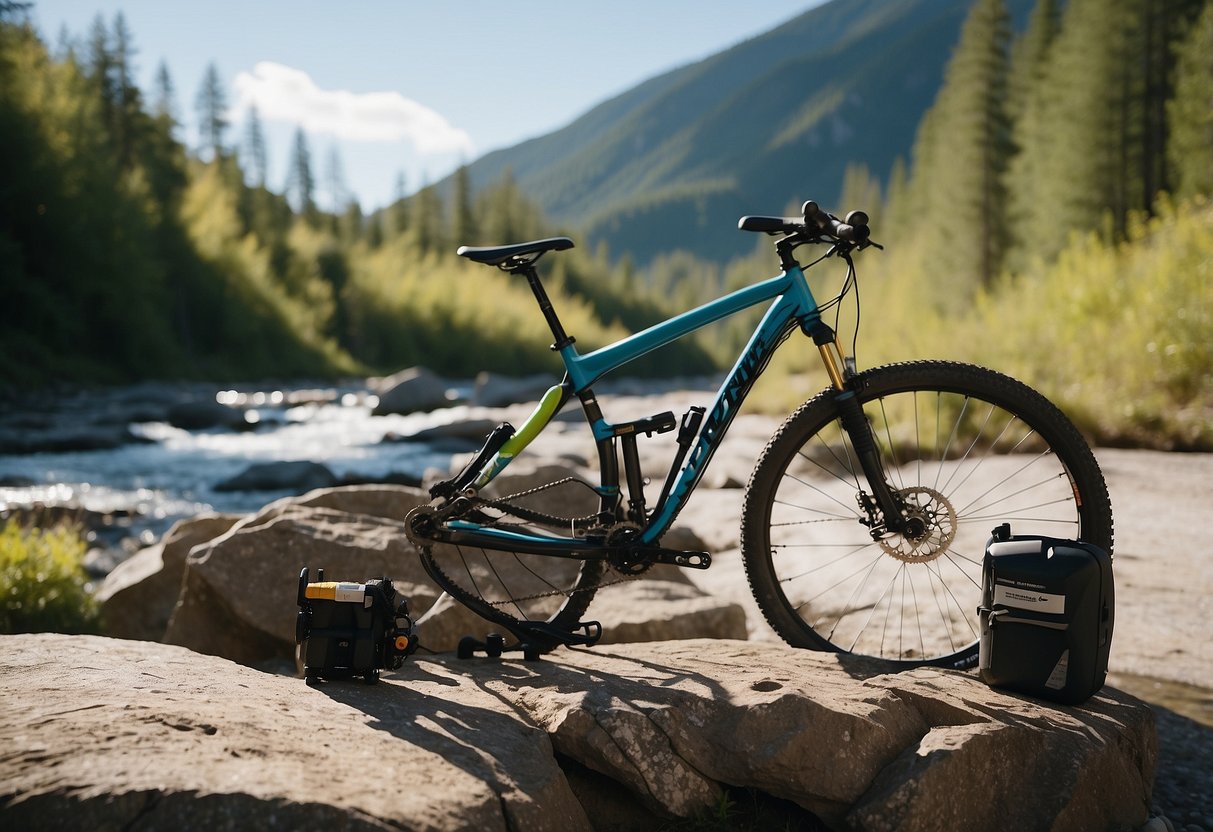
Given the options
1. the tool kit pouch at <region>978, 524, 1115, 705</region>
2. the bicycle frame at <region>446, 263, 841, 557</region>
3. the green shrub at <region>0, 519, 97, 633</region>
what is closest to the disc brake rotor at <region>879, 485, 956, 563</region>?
the tool kit pouch at <region>978, 524, 1115, 705</region>

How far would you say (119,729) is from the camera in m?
1.99

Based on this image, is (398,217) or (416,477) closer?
(416,477)

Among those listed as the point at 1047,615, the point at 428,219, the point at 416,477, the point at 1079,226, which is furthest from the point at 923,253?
the point at 428,219

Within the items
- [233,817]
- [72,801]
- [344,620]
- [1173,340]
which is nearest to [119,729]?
[72,801]

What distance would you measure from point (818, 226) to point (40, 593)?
492 centimetres

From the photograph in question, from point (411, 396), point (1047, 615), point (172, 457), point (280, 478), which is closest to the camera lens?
point (1047, 615)

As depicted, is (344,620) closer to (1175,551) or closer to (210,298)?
(1175,551)

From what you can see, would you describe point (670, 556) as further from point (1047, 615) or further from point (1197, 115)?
point (1197, 115)

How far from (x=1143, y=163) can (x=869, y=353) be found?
1888 centimetres

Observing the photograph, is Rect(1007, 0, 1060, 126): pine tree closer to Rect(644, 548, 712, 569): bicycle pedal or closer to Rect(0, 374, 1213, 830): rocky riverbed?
Rect(0, 374, 1213, 830): rocky riverbed

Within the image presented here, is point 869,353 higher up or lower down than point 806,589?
higher up

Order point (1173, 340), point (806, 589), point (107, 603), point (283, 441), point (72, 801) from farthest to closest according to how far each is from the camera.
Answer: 1. point (283, 441)
2. point (1173, 340)
3. point (107, 603)
4. point (806, 589)
5. point (72, 801)

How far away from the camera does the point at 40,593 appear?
521 centimetres

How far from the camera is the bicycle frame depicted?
10.2 feet
